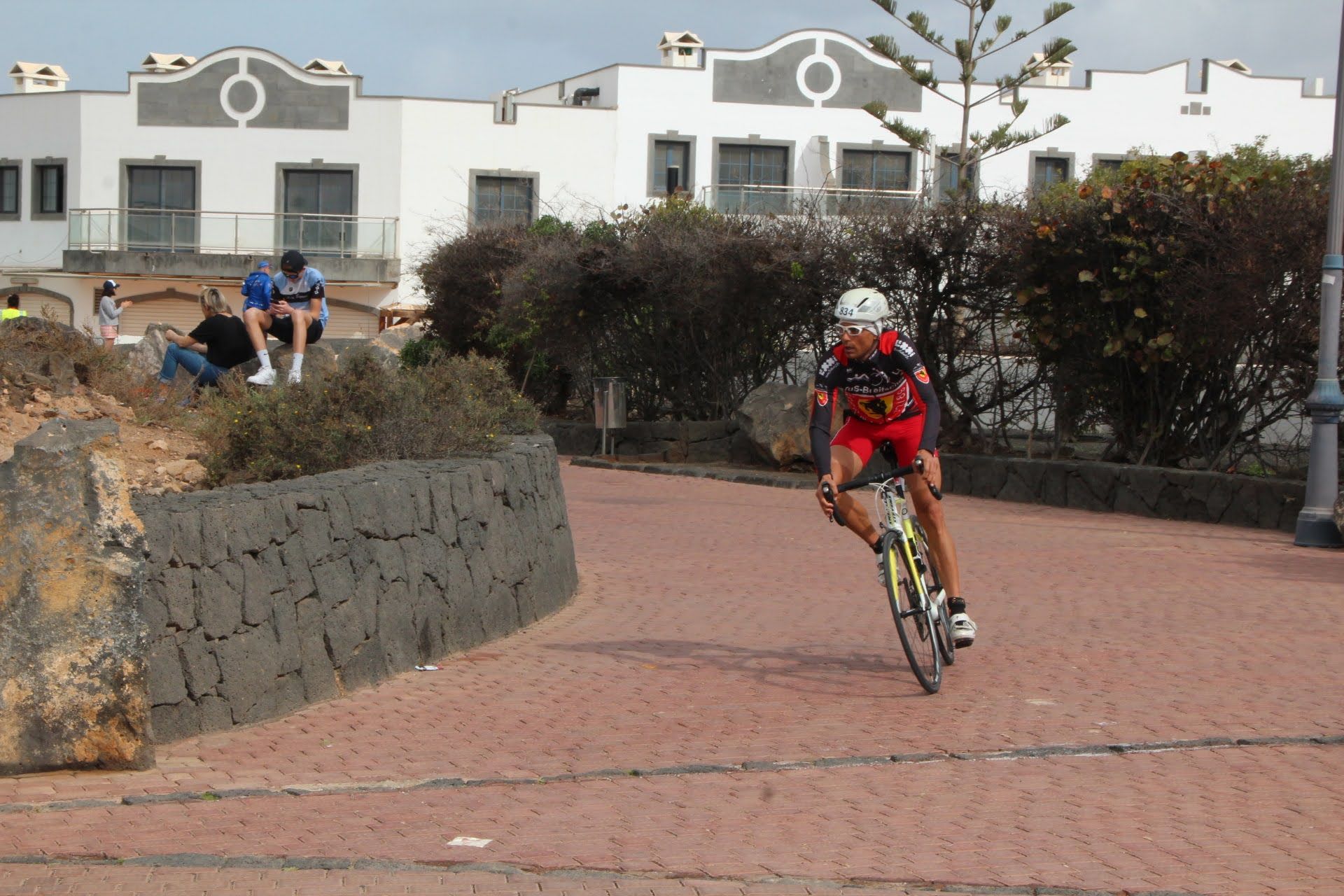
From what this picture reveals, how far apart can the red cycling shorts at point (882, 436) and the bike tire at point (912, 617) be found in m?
0.69

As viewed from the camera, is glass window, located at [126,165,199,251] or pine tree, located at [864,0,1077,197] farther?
glass window, located at [126,165,199,251]

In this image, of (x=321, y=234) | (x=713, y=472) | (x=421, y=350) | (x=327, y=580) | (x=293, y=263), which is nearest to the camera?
(x=327, y=580)

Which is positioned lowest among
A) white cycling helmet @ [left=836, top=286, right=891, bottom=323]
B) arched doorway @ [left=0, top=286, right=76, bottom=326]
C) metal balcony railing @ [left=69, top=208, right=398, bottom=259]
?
white cycling helmet @ [left=836, top=286, right=891, bottom=323]

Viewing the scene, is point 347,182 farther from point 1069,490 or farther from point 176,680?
point 176,680

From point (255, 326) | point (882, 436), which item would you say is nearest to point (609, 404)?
point (255, 326)

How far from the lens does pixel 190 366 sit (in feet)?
45.1

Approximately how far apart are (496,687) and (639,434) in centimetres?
1365

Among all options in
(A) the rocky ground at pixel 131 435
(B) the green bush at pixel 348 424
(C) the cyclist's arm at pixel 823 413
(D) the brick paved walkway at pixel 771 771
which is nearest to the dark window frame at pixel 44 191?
(A) the rocky ground at pixel 131 435

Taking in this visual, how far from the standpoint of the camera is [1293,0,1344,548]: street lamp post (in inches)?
501

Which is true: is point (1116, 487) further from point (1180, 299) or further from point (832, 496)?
point (832, 496)

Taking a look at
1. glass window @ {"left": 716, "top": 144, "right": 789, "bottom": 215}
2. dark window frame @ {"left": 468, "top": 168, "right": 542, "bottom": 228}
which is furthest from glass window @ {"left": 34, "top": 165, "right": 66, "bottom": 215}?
glass window @ {"left": 716, "top": 144, "right": 789, "bottom": 215}

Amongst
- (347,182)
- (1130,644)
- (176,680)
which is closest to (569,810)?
(176,680)

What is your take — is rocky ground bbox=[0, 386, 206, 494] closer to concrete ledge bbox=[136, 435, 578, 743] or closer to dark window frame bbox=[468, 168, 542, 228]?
concrete ledge bbox=[136, 435, 578, 743]

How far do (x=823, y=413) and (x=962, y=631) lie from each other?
124cm
